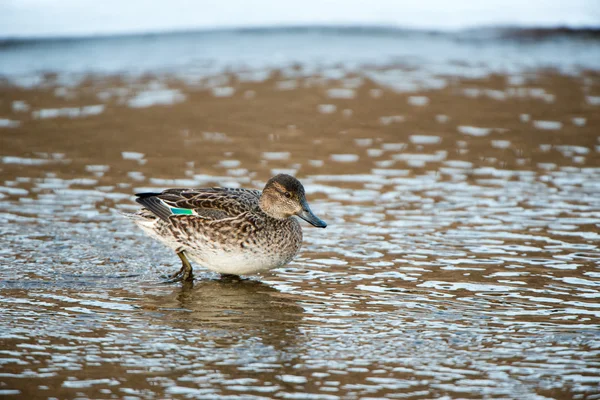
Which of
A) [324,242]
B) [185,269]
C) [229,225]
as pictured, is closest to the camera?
[229,225]

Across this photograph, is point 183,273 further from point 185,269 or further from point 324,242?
point 324,242

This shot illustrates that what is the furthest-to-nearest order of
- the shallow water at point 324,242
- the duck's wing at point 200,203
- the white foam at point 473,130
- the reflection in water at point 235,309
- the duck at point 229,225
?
the white foam at point 473,130 < the duck's wing at point 200,203 < the duck at point 229,225 < the reflection in water at point 235,309 < the shallow water at point 324,242

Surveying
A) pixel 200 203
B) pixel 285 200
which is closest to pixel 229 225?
pixel 200 203

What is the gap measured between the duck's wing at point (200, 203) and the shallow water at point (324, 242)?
0.54 meters

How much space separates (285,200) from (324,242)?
1.09 meters

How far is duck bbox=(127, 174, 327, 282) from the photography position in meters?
7.03

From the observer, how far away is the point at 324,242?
27.0ft

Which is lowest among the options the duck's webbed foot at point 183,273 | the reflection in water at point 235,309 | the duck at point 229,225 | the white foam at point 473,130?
the reflection in water at point 235,309

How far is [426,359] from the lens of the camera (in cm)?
548

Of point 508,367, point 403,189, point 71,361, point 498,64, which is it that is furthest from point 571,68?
point 71,361

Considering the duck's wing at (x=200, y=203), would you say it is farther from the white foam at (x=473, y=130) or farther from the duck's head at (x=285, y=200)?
the white foam at (x=473, y=130)

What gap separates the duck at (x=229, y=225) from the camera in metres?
7.03

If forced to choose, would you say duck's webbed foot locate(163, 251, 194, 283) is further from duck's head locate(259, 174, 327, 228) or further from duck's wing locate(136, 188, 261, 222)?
duck's head locate(259, 174, 327, 228)

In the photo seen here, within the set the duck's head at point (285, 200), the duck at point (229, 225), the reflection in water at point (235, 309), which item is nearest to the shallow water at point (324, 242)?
the reflection in water at point (235, 309)
